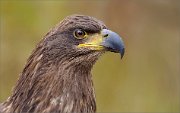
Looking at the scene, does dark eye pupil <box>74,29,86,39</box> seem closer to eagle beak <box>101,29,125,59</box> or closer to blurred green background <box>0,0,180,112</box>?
eagle beak <box>101,29,125,59</box>

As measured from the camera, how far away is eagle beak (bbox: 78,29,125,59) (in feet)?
37.9

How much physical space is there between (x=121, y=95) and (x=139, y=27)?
1.20 metres

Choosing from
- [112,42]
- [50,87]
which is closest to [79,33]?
[112,42]

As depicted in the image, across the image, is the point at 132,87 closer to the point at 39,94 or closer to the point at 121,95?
the point at 121,95

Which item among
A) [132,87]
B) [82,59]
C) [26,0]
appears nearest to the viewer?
[82,59]

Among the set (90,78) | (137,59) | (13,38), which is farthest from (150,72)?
(90,78)

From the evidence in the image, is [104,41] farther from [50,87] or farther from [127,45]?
[127,45]

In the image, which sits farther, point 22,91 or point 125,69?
point 125,69

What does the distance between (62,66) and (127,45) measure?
6.37 meters

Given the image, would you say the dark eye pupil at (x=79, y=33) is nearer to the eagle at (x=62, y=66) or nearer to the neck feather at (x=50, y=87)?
the eagle at (x=62, y=66)

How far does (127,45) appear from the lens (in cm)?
1802

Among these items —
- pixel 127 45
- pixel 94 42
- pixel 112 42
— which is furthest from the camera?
pixel 127 45

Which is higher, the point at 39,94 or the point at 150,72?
the point at 150,72

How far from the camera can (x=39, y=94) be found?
11.7 m
